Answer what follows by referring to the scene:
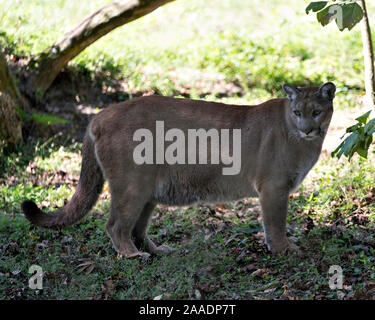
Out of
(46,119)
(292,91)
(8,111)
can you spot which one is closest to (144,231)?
(292,91)

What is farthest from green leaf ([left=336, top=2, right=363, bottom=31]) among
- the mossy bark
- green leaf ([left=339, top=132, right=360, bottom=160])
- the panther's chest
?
the mossy bark

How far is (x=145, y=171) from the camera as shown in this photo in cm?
509

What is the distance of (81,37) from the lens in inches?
326

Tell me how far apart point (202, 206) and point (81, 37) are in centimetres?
345

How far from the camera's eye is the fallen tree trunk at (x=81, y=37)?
793 centimetres

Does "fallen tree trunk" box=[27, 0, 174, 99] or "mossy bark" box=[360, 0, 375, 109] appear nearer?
"mossy bark" box=[360, 0, 375, 109]

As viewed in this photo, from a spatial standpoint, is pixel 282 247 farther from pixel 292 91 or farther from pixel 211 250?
pixel 292 91

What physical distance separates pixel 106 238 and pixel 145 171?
1025 millimetres

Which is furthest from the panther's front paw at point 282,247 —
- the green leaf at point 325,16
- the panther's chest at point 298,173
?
the green leaf at point 325,16

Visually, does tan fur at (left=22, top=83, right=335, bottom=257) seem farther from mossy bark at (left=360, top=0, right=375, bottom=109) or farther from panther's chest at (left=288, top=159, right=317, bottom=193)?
mossy bark at (left=360, top=0, right=375, bottom=109)

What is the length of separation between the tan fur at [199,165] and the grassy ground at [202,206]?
0.38 metres

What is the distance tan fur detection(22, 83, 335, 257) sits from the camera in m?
5.09
